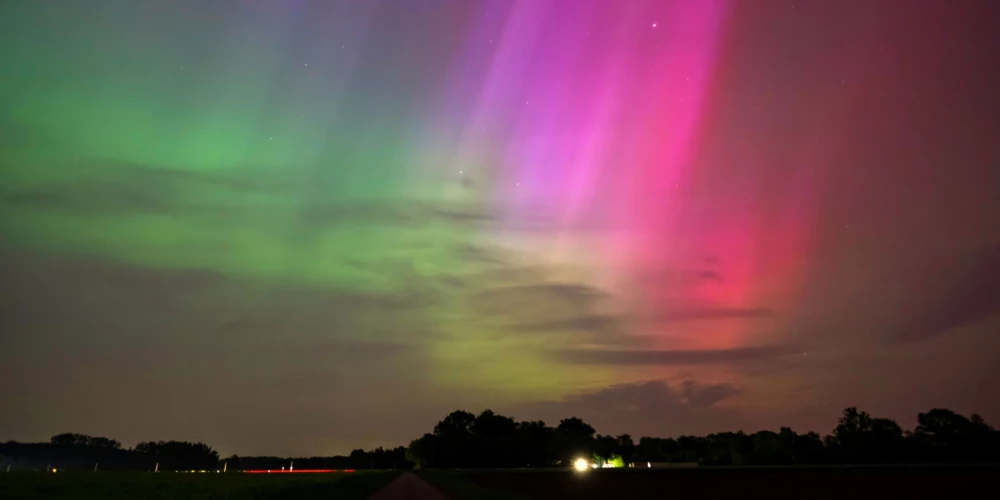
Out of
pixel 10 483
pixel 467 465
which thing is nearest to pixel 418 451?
pixel 467 465

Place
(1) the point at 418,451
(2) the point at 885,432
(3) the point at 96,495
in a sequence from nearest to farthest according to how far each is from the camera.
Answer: (3) the point at 96,495
(2) the point at 885,432
(1) the point at 418,451

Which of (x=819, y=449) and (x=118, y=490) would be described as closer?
(x=118, y=490)

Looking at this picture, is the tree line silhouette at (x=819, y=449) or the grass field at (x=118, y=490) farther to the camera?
the tree line silhouette at (x=819, y=449)

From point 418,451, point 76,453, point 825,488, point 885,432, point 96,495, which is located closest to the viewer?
point 96,495

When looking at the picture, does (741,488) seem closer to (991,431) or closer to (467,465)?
(991,431)

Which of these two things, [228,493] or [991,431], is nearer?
[228,493]

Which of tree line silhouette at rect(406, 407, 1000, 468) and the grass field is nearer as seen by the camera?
the grass field

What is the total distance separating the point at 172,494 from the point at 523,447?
147776 millimetres

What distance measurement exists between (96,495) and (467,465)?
15178 cm

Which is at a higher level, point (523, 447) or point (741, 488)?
point (523, 447)

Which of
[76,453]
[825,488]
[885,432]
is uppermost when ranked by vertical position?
[76,453]

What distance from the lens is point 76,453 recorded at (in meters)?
163

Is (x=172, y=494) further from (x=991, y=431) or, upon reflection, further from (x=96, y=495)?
(x=991, y=431)

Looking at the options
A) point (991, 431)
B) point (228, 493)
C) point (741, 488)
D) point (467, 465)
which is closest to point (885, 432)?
point (991, 431)
